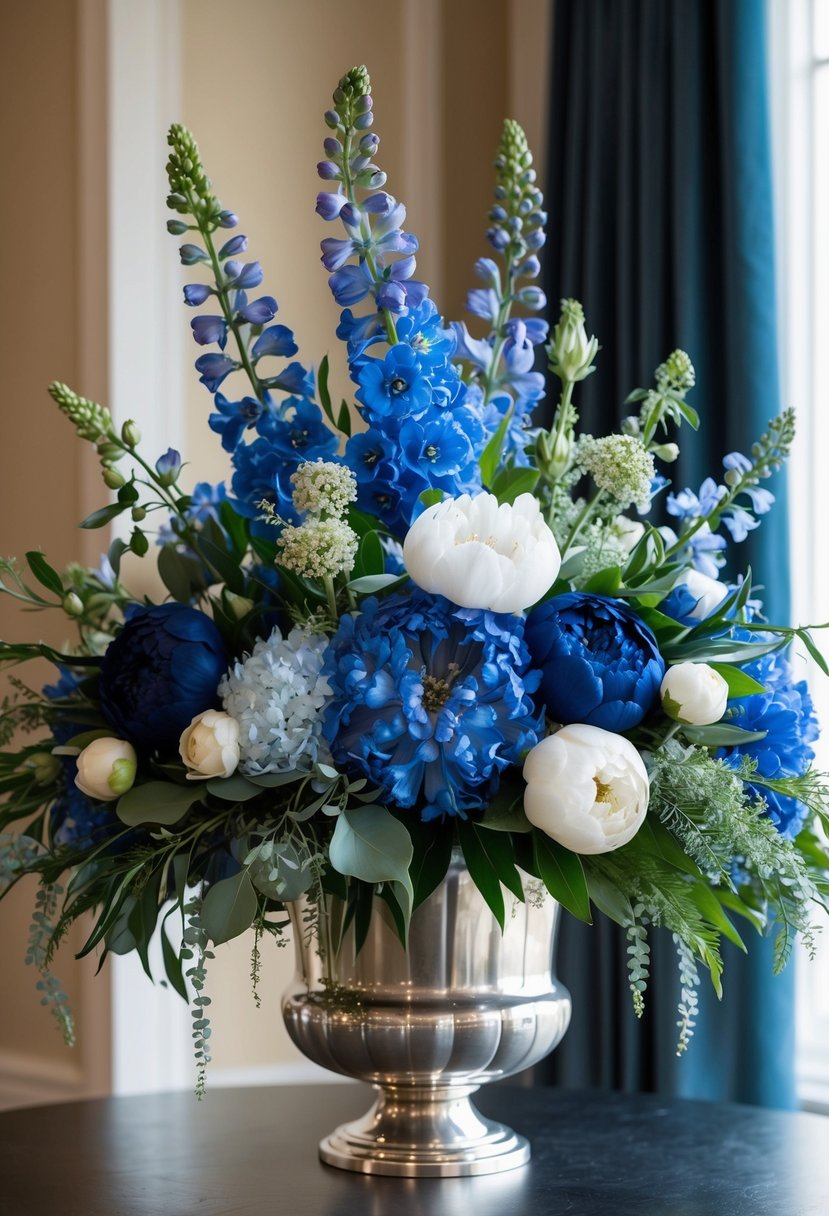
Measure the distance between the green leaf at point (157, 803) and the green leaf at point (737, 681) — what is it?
0.40 metres

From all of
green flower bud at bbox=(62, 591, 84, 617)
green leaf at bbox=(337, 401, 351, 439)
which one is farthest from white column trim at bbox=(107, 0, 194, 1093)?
green leaf at bbox=(337, 401, 351, 439)

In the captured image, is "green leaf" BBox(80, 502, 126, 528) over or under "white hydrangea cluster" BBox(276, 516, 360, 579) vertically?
over

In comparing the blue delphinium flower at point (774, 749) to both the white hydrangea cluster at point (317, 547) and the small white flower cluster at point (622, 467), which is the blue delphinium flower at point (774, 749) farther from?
the white hydrangea cluster at point (317, 547)

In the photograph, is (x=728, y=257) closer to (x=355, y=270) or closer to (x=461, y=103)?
(x=461, y=103)

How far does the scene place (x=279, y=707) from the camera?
1026 mm

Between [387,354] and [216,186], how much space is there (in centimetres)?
148

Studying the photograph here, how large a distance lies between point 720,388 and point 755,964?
844mm

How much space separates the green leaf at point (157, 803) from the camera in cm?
104

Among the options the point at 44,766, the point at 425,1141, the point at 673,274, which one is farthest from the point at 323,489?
the point at 673,274

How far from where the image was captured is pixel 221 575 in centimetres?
123

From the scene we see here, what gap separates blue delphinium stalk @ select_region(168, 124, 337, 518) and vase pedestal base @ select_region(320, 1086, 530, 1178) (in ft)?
1.59

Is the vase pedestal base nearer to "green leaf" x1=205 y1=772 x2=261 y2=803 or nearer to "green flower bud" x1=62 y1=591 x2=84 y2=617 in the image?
"green leaf" x1=205 y1=772 x2=261 y2=803

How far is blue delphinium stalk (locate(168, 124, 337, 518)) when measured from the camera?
1118 mm

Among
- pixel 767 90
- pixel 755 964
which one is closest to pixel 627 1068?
pixel 755 964
